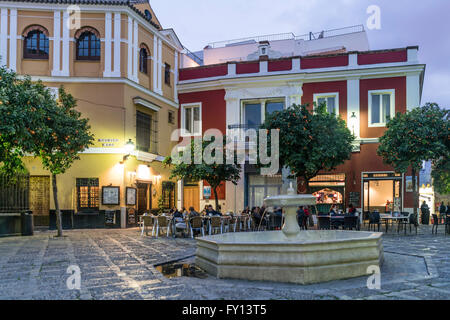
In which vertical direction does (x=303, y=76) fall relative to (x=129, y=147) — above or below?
above

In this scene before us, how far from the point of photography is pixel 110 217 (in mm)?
18484

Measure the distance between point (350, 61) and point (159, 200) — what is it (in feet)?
37.8

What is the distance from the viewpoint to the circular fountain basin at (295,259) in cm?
678

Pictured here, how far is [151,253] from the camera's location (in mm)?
10609

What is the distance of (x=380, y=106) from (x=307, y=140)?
6.68 meters

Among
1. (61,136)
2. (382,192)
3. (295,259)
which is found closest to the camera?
(295,259)

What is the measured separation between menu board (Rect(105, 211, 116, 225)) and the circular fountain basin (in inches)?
455

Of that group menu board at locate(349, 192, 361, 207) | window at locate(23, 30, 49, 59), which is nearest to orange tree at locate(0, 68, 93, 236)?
window at locate(23, 30, 49, 59)

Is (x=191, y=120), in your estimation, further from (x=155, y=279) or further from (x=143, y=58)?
(x=155, y=279)

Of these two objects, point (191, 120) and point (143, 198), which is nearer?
point (143, 198)

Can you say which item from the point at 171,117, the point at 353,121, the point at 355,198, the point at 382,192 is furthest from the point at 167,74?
the point at 382,192

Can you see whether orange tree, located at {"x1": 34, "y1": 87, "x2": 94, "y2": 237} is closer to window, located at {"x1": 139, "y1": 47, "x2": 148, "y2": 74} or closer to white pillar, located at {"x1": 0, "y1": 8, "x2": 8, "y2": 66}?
white pillar, located at {"x1": 0, "y1": 8, "x2": 8, "y2": 66}
